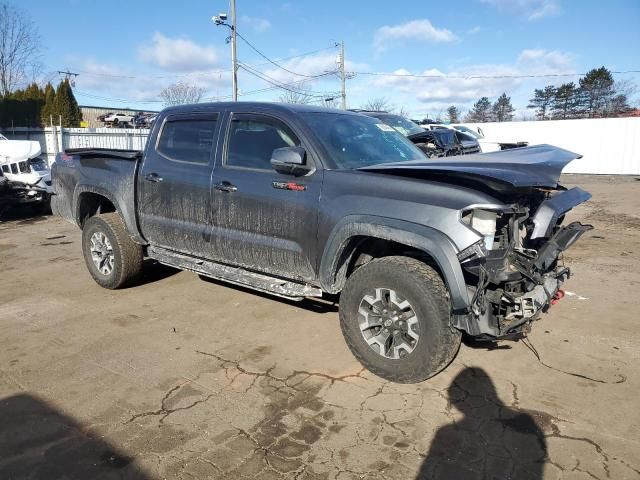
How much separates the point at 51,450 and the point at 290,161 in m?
2.42

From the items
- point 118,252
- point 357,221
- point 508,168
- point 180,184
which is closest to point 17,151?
point 118,252

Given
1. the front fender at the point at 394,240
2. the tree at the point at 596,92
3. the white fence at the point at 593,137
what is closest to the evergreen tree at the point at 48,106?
the white fence at the point at 593,137

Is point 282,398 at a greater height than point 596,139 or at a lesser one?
lesser

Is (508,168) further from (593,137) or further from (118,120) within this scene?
(118,120)

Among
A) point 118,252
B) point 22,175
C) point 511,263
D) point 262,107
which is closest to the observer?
point 511,263

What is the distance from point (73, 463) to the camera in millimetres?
2795

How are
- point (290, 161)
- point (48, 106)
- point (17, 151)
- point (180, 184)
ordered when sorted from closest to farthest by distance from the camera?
point (290, 161) < point (180, 184) < point (17, 151) < point (48, 106)

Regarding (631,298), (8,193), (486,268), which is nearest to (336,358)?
(486,268)

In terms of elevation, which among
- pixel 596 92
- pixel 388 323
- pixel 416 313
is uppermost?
pixel 596 92

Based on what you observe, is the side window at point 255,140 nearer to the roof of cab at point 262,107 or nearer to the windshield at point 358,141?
the roof of cab at point 262,107

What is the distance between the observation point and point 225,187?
4.55 meters

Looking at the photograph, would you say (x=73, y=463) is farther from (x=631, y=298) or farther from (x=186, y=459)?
(x=631, y=298)

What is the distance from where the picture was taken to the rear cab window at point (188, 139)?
4855 mm

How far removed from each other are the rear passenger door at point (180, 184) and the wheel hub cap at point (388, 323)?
1849 millimetres
